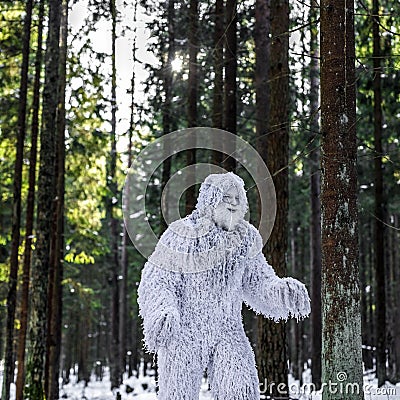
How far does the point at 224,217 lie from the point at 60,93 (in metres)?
7.48

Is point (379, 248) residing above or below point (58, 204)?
below

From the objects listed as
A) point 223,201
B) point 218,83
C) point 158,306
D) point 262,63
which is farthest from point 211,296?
point 262,63

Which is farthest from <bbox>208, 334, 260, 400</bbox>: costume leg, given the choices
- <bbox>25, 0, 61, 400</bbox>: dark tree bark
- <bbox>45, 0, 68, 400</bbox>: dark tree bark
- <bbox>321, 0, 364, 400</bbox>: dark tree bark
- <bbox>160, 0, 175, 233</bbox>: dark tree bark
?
<bbox>160, 0, 175, 233</bbox>: dark tree bark

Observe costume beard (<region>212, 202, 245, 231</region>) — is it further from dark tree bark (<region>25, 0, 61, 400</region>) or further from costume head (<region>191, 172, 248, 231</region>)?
dark tree bark (<region>25, 0, 61, 400</region>)

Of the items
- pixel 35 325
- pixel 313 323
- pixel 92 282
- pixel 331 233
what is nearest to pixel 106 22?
pixel 35 325

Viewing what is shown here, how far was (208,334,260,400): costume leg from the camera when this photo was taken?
424 cm

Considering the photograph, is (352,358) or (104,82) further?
(104,82)

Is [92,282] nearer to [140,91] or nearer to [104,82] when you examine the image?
[140,91]

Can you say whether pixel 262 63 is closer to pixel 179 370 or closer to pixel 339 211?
pixel 339 211

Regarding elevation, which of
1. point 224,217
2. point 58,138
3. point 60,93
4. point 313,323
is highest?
point 60,93

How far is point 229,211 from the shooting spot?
462cm

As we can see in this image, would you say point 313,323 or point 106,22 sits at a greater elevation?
point 106,22

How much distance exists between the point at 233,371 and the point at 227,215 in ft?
3.64

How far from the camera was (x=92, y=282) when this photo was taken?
97.9ft
